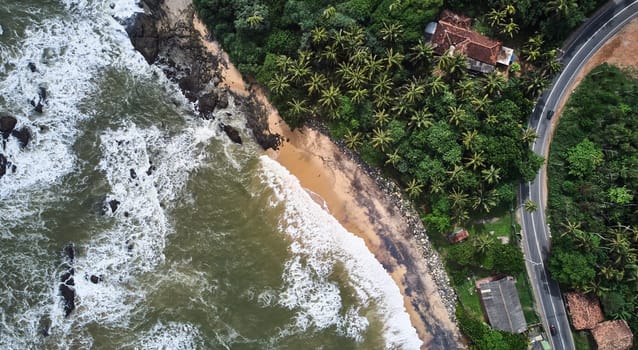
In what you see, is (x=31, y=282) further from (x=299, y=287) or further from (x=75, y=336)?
(x=299, y=287)

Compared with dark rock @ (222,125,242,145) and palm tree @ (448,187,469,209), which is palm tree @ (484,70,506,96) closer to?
palm tree @ (448,187,469,209)

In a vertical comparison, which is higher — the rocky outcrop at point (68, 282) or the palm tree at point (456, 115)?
the palm tree at point (456, 115)

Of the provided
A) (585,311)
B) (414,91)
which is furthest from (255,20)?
(585,311)

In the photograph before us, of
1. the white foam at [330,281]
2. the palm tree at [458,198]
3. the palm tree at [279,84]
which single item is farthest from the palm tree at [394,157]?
the palm tree at [279,84]

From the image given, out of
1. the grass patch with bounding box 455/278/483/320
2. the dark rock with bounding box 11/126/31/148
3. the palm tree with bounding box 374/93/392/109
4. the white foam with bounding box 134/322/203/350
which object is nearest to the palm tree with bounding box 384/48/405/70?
the palm tree with bounding box 374/93/392/109

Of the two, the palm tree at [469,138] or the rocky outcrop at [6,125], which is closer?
the palm tree at [469,138]

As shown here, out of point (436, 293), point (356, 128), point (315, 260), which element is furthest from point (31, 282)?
point (436, 293)

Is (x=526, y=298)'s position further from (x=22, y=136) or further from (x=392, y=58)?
(x=22, y=136)

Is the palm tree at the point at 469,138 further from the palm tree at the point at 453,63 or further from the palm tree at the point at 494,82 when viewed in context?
the palm tree at the point at 453,63
